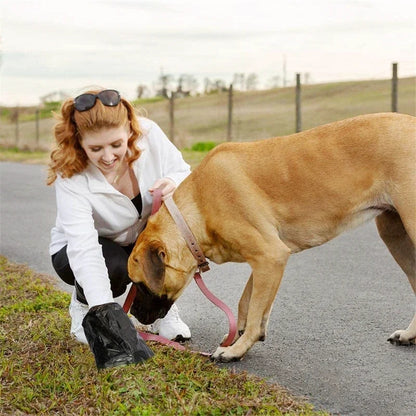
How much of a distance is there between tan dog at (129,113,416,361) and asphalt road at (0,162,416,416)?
0.27 meters

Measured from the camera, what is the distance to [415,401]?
3.48m

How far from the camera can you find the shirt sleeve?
3.95 metres

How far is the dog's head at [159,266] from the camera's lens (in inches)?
154

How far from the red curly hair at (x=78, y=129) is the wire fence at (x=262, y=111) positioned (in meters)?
23.2

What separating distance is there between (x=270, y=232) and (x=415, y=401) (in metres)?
1.21

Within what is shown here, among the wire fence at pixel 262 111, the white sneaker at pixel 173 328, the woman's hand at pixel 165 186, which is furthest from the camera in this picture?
the wire fence at pixel 262 111

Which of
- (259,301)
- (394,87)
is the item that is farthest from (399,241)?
(394,87)

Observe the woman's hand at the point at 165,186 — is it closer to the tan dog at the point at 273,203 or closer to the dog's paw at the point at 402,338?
the tan dog at the point at 273,203

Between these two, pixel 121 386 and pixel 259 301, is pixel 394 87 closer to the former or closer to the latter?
pixel 259 301

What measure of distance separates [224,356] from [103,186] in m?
1.27

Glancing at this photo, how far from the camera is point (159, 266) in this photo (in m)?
3.90

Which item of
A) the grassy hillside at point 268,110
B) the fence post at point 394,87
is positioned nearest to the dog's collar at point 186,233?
the fence post at point 394,87

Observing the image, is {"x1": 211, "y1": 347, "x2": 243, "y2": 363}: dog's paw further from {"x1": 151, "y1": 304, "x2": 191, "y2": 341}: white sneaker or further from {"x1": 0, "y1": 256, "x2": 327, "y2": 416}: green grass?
{"x1": 151, "y1": 304, "x2": 191, "y2": 341}: white sneaker

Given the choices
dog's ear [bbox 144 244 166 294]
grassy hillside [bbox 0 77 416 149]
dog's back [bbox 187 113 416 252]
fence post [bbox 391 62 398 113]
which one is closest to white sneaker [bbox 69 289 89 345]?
dog's ear [bbox 144 244 166 294]
